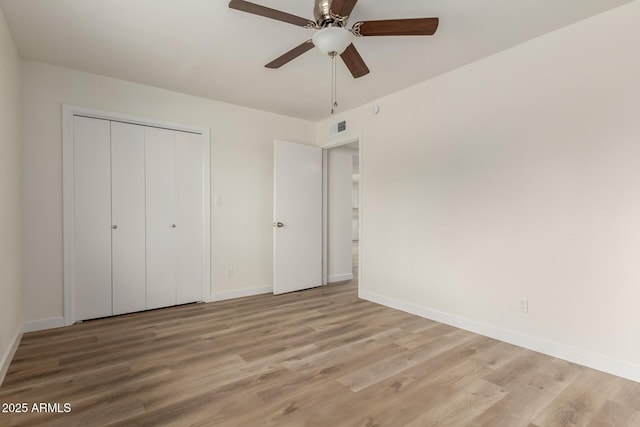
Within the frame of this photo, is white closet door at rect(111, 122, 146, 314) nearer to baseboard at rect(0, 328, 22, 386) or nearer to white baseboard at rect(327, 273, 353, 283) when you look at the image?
baseboard at rect(0, 328, 22, 386)

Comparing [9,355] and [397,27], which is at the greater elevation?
[397,27]

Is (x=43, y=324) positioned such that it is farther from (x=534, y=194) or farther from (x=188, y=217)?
(x=534, y=194)

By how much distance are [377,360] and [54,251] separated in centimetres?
309

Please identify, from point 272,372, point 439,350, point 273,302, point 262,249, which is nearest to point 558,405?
point 439,350

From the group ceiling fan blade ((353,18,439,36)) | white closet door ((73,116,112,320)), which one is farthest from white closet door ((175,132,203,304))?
ceiling fan blade ((353,18,439,36))

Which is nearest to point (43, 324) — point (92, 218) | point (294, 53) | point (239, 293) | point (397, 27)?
point (92, 218)

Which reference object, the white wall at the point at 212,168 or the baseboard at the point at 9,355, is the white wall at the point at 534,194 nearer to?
the white wall at the point at 212,168

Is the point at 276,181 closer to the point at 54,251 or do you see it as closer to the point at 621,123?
the point at 54,251

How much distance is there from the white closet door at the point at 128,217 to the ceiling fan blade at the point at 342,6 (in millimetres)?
2654

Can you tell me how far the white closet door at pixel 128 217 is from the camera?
3266 millimetres

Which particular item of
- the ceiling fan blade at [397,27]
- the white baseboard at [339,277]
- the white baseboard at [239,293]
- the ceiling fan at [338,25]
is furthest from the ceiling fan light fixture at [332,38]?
the white baseboard at [339,277]

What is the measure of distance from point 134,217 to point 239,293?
153 cm

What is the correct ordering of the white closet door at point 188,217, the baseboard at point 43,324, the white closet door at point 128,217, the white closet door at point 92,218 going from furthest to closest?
the white closet door at point 188,217, the white closet door at point 128,217, the white closet door at point 92,218, the baseboard at point 43,324

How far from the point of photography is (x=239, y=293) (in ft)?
13.2
